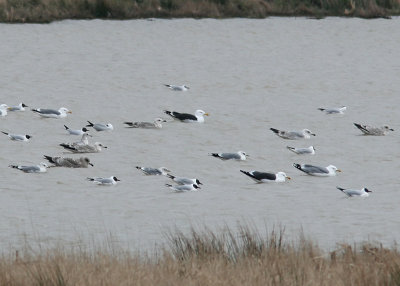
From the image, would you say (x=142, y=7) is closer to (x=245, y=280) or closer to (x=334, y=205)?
(x=334, y=205)

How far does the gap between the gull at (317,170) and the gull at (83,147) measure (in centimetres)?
410

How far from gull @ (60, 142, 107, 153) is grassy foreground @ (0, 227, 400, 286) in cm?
869

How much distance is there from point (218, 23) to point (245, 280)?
99.0ft

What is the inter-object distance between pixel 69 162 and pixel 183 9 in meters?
20.7

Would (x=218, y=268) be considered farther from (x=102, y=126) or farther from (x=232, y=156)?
(x=102, y=126)

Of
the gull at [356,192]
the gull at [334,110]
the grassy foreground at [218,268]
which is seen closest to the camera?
the grassy foreground at [218,268]

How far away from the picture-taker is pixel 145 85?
27.9m

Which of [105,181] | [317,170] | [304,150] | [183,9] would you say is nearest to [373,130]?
[304,150]

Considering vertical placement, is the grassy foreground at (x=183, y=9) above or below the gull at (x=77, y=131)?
above

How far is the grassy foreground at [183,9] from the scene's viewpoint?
36344 mm

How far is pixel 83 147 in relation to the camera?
1870 centimetres

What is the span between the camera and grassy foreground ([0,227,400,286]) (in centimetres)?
838

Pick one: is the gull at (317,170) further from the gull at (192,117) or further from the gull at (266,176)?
the gull at (192,117)

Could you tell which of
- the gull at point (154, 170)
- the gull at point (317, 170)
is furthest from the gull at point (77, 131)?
the gull at point (317, 170)
